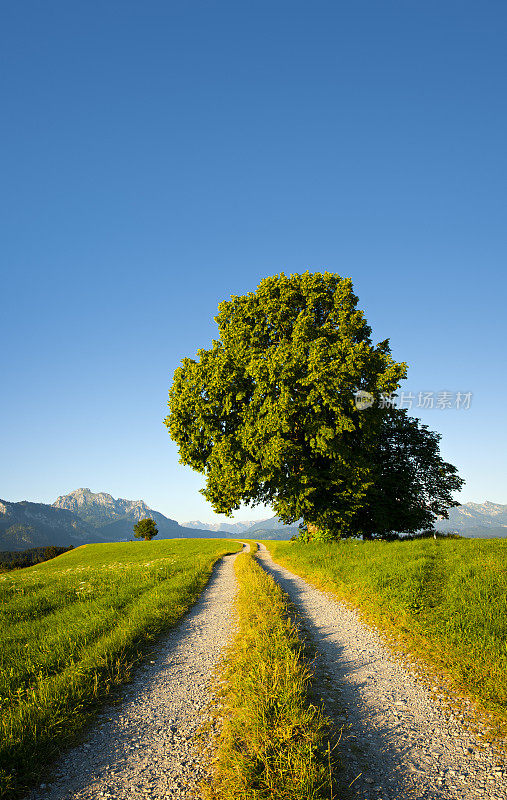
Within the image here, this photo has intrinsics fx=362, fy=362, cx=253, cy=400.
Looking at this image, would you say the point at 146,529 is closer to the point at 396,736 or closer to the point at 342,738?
the point at 342,738

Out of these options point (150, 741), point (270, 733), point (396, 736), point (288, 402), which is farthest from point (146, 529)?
point (270, 733)

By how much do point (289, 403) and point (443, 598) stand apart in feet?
39.6

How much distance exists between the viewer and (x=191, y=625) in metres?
9.68

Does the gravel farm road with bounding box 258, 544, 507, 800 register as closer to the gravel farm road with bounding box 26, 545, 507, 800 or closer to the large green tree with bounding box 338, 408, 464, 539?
the gravel farm road with bounding box 26, 545, 507, 800

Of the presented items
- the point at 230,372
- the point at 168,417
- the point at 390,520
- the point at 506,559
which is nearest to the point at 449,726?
the point at 506,559

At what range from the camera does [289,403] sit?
19.8 metres

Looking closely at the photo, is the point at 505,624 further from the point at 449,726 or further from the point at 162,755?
the point at 162,755

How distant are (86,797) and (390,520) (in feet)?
84.1

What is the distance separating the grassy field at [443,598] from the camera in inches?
234

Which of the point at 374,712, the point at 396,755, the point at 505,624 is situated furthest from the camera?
the point at 505,624

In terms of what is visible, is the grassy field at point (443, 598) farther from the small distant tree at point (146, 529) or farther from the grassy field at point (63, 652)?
the small distant tree at point (146, 529)

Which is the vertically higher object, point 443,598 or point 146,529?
point 443,598

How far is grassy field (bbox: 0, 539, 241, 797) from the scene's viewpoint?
174 inches

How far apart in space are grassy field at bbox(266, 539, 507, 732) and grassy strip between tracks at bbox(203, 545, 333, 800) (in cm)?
262
